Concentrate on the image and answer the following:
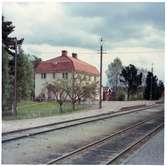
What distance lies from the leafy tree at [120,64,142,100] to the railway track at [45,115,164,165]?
1.56m

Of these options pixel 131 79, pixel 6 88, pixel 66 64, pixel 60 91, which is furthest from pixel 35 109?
pixel 131 79

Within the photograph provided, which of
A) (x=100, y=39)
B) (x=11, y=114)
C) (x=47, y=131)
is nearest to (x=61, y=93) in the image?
(x=11, y=114)

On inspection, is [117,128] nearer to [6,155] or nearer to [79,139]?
[79,139]

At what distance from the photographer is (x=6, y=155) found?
1095 cm

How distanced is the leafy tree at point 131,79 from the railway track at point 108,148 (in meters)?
1.56

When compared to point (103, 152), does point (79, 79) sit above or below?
above

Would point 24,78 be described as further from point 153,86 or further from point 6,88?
point 153,86

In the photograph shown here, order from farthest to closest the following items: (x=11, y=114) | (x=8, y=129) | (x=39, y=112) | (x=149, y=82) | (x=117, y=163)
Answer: (x=39, y=112) → (x=11, y=114) → (x=8, y=129) → (x=149, y=82) → (x=117, y=163)

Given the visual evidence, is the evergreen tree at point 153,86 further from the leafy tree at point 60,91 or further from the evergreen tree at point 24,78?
the leafy tree at point 60,91

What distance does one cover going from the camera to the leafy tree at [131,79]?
46.0ft

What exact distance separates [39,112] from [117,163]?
1340cm

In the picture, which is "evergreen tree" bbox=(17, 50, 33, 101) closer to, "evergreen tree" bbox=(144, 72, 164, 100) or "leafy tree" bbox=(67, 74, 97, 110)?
"leafy tree" bbox=(67, 74, 97, 110)

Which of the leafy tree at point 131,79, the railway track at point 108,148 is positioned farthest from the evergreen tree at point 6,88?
the railway track at point 108,148

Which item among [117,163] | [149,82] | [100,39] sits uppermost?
[100,39]
